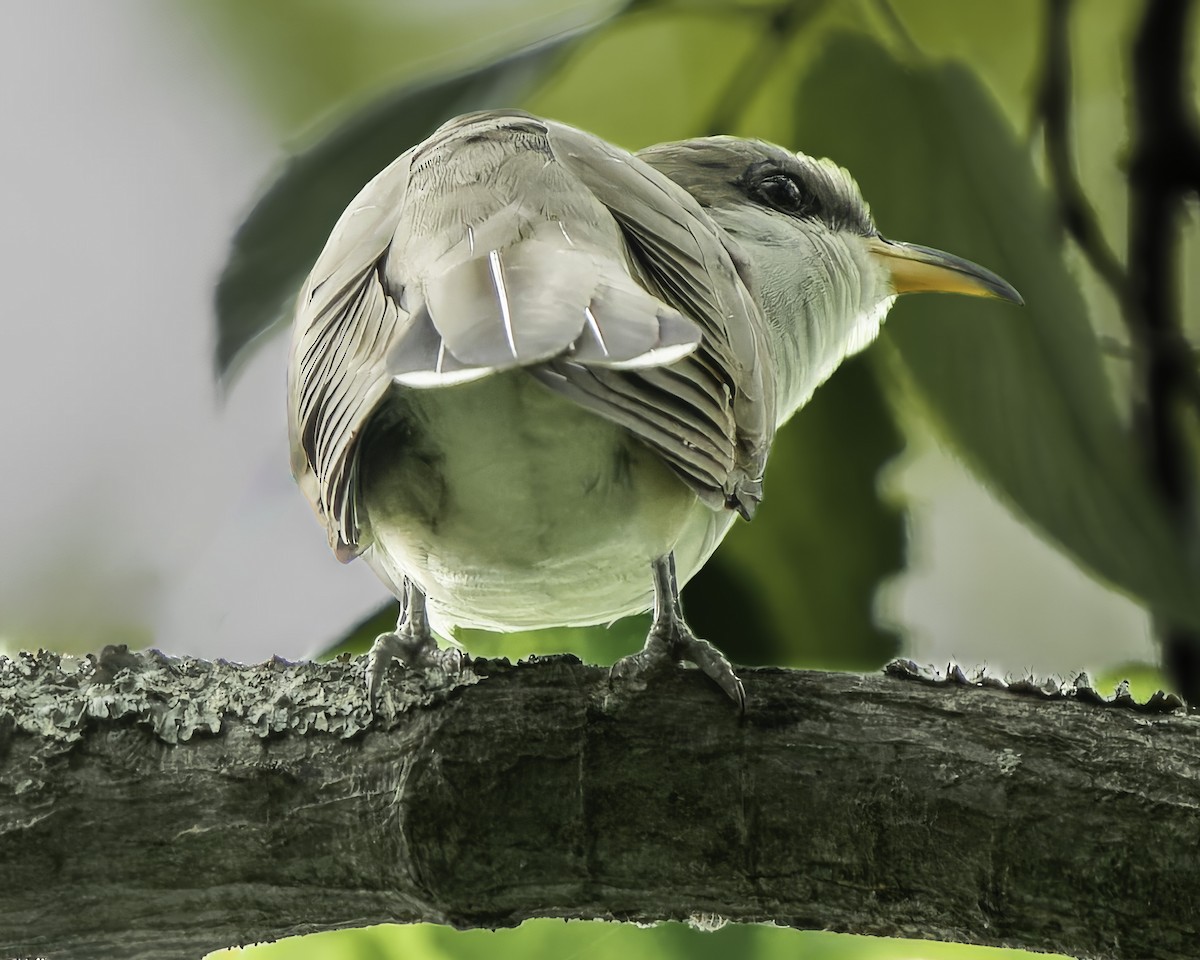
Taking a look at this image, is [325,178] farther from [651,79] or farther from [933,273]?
[933,273]

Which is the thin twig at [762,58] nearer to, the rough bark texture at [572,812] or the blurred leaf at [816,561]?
the blurred leaf at [816,561]

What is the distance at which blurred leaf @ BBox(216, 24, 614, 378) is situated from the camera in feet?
6.55

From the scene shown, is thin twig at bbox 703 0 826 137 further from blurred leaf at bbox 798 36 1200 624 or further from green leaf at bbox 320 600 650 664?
green leaf at bbox 320 600 650 664

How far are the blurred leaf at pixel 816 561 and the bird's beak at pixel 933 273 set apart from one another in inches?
9.5

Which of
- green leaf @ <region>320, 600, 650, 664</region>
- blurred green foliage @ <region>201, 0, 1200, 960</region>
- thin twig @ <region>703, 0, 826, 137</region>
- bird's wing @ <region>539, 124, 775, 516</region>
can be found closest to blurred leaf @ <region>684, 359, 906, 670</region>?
blurred green foliage @ <region>201, 0, 1200, 960</region>

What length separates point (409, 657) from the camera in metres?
1.71

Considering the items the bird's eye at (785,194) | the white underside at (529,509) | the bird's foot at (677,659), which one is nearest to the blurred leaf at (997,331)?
the bird's eye at (785,194)

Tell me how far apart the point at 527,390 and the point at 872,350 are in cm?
98

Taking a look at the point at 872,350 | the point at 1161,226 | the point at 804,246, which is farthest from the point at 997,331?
the point at 804,246

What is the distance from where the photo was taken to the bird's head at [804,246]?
2.42 m

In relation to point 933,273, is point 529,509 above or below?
below

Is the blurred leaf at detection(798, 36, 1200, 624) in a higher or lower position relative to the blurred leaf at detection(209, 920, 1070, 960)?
higher

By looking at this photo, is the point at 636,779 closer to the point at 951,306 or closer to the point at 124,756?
the point at 124,756

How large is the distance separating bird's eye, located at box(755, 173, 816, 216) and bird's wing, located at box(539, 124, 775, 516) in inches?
18.6
